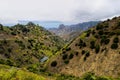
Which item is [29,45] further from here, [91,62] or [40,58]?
[91,62]

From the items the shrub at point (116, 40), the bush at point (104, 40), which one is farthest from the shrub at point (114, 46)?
the bush at point (104, 40)

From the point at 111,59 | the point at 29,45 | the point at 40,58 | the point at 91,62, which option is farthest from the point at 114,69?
the point at 29,45

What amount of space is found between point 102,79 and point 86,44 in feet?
91.9

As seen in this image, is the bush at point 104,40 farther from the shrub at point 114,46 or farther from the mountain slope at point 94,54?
the shrub at point 114,46

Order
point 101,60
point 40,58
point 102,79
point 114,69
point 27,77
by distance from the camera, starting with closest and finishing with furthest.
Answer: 1. point 27,77
2. point 102,79
3. point 114,69
4. point 101,60
5. point 40,58

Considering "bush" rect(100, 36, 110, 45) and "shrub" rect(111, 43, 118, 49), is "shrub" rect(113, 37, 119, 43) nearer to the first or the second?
"shrub" rect(111, 43, 118, 49)

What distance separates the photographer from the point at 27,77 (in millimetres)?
52250

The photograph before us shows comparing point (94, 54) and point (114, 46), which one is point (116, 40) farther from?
point (94, 54)

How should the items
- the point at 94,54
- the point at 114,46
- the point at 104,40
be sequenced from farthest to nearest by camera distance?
1. the point at 104,40
2. the point at 94,54
3. the point at 114,46

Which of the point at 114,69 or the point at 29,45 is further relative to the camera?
the point at 29,45

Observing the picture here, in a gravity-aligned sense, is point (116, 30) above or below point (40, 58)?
above

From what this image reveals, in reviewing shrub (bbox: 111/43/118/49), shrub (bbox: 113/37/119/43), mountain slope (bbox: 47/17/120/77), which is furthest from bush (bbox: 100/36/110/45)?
shrub (bbox: 111/43/118/49)

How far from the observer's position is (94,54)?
8488 centimetres

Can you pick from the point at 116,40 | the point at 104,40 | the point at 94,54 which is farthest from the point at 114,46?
the point at 94,54
